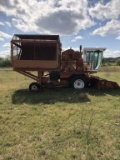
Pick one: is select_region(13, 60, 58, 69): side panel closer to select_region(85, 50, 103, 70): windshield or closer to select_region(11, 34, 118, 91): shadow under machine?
select_region(11, 34, 118, 91): shadow under machine

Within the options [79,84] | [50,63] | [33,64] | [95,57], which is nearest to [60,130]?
[50,63]

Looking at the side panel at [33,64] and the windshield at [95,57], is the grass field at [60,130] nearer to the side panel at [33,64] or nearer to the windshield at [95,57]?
the side panel at [33,64]

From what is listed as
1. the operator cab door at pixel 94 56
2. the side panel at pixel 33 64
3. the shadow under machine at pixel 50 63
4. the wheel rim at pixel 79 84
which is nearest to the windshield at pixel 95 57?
the operator cab door at pixel 94 56

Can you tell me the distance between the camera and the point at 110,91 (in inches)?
495

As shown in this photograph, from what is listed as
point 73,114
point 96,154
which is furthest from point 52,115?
point 96,154

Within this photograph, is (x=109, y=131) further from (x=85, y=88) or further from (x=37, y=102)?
(x=85, y=88)

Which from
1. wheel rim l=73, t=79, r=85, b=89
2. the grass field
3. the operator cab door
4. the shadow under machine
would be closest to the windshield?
the operator cab door

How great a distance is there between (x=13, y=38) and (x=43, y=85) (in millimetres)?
3301

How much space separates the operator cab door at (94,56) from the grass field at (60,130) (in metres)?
5.41

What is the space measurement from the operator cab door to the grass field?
5411 millimetres

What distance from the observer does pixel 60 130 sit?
6.06 m

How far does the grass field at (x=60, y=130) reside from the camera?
476 centimetres

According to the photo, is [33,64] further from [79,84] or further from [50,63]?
[79,84]

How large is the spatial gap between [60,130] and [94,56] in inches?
381
